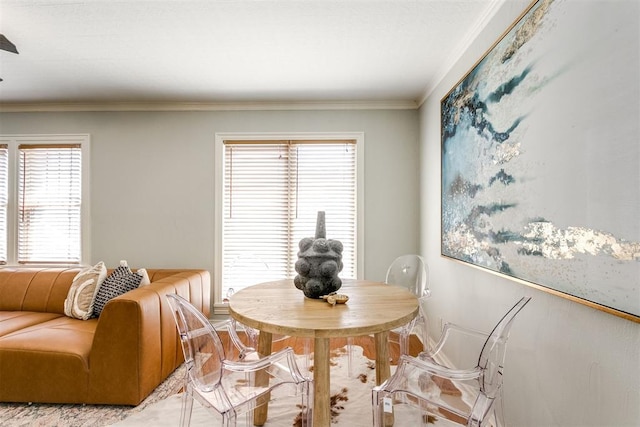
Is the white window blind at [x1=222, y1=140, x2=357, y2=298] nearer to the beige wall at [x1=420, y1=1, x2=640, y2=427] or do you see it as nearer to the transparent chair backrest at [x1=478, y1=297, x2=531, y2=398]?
the beige wall at [x1=420, y1=1, x2=640, y2=427]

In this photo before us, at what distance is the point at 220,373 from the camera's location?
4.36 ft

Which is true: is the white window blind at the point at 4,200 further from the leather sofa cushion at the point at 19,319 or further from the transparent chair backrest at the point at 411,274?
the transparent chair backrest at the point at 411,274

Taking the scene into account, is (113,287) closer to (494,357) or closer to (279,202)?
(279,202)

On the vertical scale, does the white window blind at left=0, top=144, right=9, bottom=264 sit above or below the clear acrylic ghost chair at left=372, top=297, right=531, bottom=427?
above

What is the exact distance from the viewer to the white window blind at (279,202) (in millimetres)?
3342

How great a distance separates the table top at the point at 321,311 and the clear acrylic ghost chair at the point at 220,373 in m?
0.17

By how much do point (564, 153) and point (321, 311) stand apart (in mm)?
1274

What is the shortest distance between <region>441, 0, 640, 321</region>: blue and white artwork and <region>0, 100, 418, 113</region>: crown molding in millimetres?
1396

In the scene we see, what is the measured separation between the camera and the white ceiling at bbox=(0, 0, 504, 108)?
185 cm

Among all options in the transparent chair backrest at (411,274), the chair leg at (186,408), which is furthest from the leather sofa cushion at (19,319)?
the transparent chair backrest at (411,274)

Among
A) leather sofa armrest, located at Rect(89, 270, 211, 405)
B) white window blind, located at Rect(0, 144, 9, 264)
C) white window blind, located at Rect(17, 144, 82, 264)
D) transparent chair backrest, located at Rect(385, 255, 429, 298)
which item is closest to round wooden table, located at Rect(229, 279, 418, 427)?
transparent chair backrest, located at Rect(385, 255, 429, 298)

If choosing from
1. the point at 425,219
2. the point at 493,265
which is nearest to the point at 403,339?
the point at 493,265

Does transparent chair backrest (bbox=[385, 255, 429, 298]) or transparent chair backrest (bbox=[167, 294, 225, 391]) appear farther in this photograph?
transparent chair backrest (bbox=[385, 255, 429, 298])

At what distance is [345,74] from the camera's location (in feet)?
8.77
